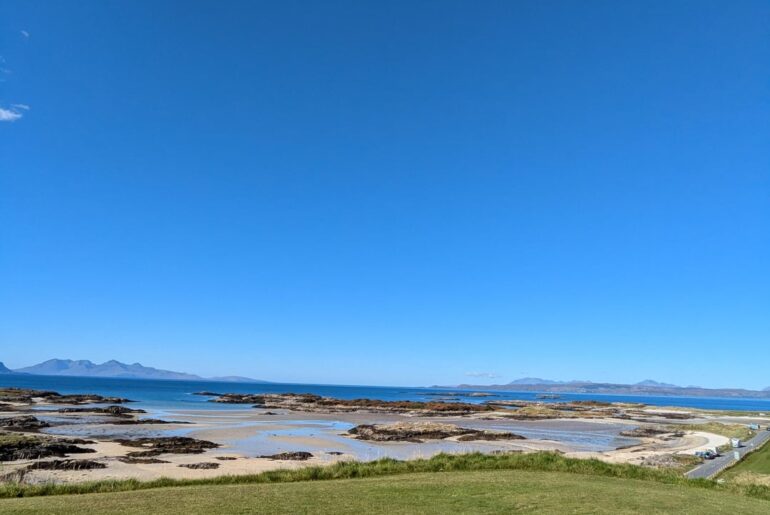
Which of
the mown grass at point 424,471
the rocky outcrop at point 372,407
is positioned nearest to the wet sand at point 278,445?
the mown grass at point 424,471

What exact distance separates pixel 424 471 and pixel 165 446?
2728 cm

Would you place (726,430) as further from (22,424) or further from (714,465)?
(22,424)

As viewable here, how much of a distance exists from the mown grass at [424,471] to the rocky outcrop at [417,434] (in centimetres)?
2966

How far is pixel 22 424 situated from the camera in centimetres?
4956

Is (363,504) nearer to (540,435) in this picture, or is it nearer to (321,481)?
(321,481)

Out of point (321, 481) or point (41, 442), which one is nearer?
point (321, 481)

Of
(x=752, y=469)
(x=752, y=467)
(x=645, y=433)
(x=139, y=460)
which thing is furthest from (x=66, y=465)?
(x=645, y=433)

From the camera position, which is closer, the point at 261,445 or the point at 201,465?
the point at 201,465

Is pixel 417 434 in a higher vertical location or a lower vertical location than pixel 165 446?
lower

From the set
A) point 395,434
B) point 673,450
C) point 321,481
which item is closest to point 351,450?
point 395,434

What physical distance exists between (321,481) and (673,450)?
40.3m

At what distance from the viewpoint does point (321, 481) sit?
1753 centimetres

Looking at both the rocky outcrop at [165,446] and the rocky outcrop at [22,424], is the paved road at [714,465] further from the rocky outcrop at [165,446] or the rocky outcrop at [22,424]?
the rocky outcrop at [22,424]

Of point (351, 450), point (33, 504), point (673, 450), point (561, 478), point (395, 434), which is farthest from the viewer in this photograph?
point (395, 434)
